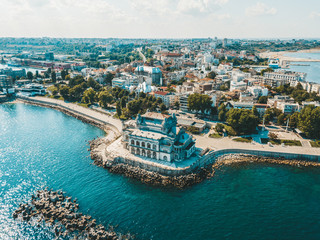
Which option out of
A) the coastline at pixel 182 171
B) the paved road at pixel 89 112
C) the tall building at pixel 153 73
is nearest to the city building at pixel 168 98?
the paved road at pixel 89 112

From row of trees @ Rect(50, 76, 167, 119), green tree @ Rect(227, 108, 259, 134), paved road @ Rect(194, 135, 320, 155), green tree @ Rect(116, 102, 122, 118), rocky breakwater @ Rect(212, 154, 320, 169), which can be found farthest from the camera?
row of trees @ Rect(50, 76, 167, 119)

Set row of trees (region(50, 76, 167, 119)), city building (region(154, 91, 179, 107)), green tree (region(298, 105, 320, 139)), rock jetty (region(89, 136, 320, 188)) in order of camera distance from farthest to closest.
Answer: city building (region(154, 91, 179, 107))
row of trees (region(50, 76, 167, 119))
green tree (region(298, 105, 320, 139))
rock jetty (region(89, 136, 320, 188))

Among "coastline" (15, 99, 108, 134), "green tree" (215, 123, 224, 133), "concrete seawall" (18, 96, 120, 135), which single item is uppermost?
"green tree" (215, 123, 224, 133)

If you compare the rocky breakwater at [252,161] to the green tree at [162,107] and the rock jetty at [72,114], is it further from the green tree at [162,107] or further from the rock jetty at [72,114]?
the rock jetty at [72,114]

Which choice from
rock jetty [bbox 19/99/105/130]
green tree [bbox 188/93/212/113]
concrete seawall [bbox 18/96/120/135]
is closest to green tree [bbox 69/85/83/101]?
concrete seawall [bbox 18/96/120/135]

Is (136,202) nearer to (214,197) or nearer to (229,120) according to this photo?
(214,197)

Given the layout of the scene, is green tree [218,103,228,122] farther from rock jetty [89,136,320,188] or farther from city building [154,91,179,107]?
city building [154,91,179,107]

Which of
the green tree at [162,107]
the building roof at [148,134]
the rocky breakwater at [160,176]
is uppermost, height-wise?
the building roof at [148,134]
